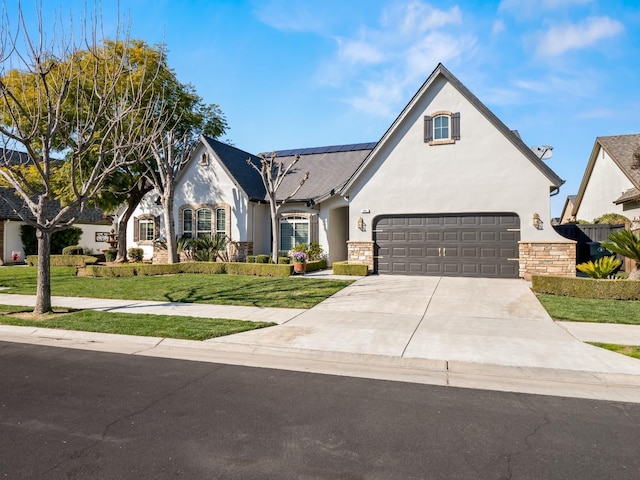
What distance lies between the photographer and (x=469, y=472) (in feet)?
10.7

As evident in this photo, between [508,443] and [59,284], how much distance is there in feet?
54.1

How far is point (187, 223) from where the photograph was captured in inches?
925

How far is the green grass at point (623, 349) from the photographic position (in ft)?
20.4

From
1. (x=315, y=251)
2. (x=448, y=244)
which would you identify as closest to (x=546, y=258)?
(x=448, y=244)

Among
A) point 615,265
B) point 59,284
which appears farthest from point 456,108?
point 59,284

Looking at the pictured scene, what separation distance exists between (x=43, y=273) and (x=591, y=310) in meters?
13.2

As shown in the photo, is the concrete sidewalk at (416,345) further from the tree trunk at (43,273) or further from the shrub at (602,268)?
the shrub at (602,268)

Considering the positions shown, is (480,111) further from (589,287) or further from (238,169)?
(238,169)

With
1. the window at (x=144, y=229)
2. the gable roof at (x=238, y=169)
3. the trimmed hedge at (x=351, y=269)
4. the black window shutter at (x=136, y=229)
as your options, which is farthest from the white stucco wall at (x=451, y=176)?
the black window shutter at (x=136, y=229)

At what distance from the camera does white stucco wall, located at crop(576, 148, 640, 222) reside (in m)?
22.5

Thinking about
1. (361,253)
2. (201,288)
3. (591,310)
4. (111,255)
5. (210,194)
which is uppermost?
(210,194)

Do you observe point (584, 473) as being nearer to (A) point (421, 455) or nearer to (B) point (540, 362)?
(A) point (421, 455)

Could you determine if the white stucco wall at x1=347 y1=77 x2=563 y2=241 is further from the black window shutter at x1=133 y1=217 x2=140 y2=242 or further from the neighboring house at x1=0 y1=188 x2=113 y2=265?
the neighboring house at x1=0 y1=188 x2=113 y2=265

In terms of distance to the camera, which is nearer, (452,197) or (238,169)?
(452,197)
